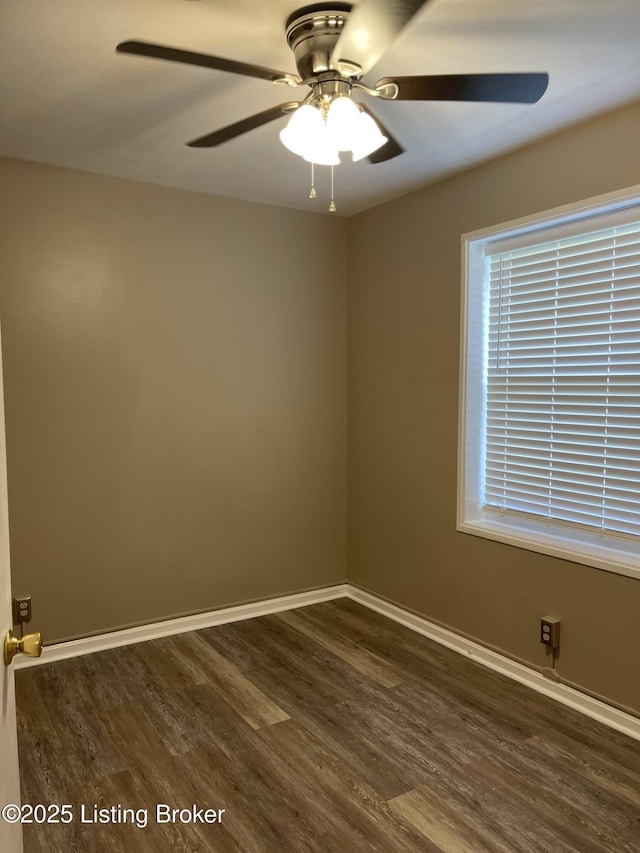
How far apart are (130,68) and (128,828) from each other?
2500mm

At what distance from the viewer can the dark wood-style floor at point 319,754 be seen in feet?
6.53

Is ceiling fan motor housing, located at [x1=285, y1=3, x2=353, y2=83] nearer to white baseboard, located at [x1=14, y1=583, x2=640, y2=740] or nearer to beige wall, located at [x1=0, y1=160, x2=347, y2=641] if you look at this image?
Result: beige wall, located at [x1=0, y1=160, x2=347, y2=641]

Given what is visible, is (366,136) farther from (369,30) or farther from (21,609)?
(21,609)

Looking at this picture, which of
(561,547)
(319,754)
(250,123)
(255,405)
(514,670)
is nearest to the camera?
(250,123)

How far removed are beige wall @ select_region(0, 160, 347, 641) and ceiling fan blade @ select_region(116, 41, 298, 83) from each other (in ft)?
5.72

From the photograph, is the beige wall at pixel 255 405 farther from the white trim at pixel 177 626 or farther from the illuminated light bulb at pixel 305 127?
the illuminated light bulb at pixel 305 127

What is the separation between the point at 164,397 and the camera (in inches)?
136

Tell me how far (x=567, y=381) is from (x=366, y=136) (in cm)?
155

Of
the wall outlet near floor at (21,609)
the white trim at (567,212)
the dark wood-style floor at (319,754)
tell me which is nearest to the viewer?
the dark wood-style floor at (319,754)

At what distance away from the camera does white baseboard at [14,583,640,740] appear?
2654 millimetres

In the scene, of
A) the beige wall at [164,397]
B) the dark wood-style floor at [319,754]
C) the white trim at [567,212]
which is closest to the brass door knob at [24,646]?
the dark wood-style floor at [319,754]

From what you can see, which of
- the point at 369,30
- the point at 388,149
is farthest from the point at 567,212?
the point at 369,30

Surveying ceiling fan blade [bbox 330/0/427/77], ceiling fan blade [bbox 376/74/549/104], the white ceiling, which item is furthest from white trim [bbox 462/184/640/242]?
ceiling fan blade [bbox 330/0/427/77]

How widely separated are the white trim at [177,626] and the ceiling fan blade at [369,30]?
291 centimetres
